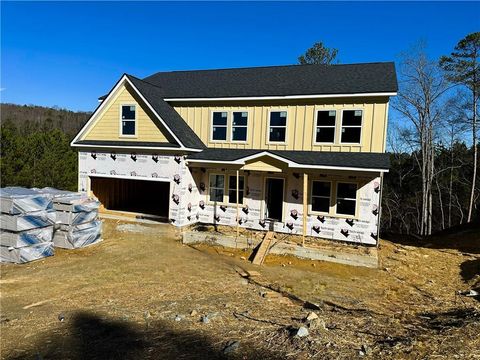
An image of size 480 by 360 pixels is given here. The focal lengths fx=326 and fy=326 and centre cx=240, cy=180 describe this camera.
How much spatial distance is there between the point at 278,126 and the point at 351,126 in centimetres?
305

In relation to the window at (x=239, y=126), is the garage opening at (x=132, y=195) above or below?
below

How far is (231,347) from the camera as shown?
187 inches

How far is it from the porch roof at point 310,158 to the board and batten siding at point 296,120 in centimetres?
38

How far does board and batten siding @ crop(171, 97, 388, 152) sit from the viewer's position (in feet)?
42.0

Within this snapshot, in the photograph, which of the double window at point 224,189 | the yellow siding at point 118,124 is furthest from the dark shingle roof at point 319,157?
the yellow siding at point 118,124

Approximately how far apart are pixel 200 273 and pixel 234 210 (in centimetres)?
528

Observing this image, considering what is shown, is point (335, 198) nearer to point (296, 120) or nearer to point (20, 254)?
point (296, 120)

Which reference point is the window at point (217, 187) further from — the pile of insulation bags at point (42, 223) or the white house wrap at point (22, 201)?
the white house wrap at point (22, 201)

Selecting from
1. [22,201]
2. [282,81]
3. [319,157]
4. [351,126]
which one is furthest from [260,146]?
[22,201]

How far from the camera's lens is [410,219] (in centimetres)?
3406

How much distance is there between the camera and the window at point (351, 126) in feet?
42.9

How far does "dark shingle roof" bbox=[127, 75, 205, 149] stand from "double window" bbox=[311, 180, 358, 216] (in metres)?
5.63

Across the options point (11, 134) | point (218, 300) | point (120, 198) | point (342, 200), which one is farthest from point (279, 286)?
point (11, 134)

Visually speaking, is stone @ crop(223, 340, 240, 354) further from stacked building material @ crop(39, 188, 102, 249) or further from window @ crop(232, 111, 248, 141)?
window @ crop(232, 111, 248, 141)
